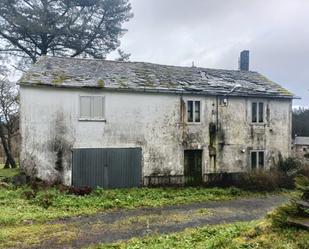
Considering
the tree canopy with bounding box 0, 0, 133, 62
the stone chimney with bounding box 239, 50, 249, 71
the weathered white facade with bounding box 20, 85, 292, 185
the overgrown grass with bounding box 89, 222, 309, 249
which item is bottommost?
the overgrown grass with bounding box 89, 222, 309, 249

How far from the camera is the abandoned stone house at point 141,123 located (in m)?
16.2

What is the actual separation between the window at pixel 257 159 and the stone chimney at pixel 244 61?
26.4 ft

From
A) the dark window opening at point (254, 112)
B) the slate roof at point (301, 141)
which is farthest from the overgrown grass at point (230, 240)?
the slate roof at point (301, 141)

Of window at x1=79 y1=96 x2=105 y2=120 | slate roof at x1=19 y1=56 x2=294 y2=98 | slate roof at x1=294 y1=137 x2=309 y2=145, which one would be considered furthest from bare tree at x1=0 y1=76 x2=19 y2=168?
slate roof at x1=294 y1=137 x2=309 y2=145

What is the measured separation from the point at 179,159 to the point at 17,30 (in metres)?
17.0

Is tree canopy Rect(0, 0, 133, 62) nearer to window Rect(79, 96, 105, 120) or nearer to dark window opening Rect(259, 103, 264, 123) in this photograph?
window Rect(79, 96, 105, 120)

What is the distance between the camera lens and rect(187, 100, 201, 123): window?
1873 centimetres

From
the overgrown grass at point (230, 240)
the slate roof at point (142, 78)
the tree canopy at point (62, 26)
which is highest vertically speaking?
the tree canopy at point (62, 26)

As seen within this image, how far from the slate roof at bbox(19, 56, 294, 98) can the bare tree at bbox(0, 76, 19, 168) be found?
1199cm

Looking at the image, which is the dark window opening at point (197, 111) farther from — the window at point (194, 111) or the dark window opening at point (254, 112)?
the dark window opening at point (254, 112)

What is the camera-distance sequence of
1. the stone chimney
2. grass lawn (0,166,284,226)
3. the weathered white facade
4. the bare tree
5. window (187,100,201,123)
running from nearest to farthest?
grass lawn (0,166,284,226), the weathered white facade, window (187,100,201,123), the stone chimney, the bare tree

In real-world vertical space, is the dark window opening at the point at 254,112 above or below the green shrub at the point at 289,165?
above

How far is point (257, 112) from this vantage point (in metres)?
20.2

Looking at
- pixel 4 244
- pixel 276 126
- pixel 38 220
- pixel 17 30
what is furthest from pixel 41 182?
pixel 17 30
